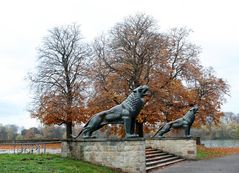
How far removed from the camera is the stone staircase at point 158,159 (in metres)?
18.1

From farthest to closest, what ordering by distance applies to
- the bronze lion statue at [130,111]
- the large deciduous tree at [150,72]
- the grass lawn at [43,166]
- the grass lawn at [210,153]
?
the large deciduous tree at [150,72], the grass lawn at [210,153], the bronze lion statue at [130,111], the grass lawn at [43,166]

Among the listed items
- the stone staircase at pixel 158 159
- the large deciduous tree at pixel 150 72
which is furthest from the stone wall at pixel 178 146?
the large deciduous tree at pixel 150 72

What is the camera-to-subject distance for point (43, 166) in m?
12.5

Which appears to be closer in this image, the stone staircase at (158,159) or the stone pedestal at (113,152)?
the stone pedestal at (113,152)

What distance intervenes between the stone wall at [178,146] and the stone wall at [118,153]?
27.0 feet

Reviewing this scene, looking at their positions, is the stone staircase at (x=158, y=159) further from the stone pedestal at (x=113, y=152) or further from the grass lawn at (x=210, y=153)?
the grass lawn at (x=210, y=153)

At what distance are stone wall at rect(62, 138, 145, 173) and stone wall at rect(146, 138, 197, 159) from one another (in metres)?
8.24

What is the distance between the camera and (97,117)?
15.8 metres

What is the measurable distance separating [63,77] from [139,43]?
8.41 m

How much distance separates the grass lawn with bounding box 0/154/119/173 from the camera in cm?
1170

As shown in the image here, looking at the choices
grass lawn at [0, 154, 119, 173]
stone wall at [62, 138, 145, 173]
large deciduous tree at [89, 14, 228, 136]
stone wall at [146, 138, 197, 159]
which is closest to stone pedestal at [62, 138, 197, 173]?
stone wall at [62, 138, 145, 173]

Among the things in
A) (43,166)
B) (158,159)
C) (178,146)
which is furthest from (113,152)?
(178,146)

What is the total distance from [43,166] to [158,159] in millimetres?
8812

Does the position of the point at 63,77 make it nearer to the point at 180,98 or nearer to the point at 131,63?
the point at 131,63
